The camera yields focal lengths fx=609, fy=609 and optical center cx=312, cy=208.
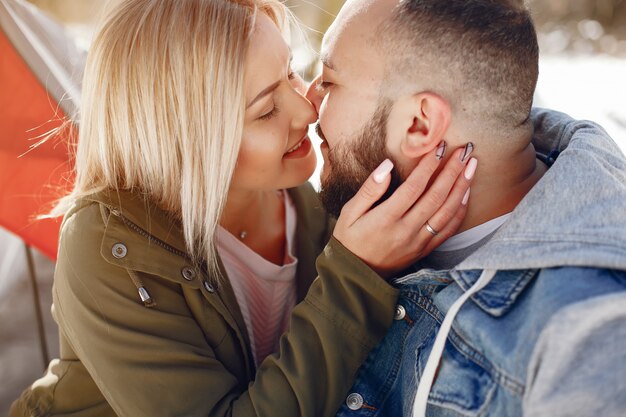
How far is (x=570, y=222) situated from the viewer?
1.28m

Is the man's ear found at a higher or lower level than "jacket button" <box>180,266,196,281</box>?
higher

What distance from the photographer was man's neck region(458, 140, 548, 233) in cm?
160

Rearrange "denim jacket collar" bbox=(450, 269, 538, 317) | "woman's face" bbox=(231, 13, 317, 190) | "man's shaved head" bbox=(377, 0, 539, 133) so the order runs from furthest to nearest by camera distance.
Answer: "woman's face" bbox=(231, 13, 317, 190) < "man's shaved head" bbox=(377, 0, 539, 133) < "denim jacket collar" bbox=(450, 269, 538, 317)

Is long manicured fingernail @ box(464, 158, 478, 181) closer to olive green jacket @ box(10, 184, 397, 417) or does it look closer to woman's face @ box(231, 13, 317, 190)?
olive green jacket @ box(10, 184, 397, 417)

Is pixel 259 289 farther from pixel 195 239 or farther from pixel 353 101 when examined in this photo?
pixel 353 101

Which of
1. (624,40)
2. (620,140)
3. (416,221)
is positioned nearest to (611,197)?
(416,221)

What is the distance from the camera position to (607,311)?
3.67 feet

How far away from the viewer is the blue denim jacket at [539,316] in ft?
3.71

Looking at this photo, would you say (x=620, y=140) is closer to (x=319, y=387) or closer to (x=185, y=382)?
(x=319, y=387)

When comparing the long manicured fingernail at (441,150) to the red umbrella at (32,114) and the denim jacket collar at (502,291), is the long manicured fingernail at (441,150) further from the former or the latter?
the red umbrella at (32,114)

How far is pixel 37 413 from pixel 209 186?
0.89 metres

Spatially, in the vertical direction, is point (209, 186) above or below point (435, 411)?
above

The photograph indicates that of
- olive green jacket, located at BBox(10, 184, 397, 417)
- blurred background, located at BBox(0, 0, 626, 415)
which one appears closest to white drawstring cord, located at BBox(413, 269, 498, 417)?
olive green jacket, located at BBox(10, 184, 397, 417)

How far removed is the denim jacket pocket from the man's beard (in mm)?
523
